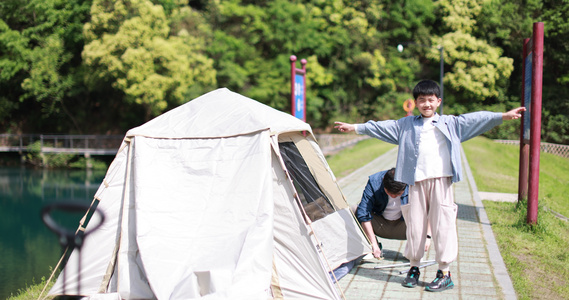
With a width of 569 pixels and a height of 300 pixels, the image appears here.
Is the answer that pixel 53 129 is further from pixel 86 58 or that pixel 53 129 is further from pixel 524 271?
pixel 524 271

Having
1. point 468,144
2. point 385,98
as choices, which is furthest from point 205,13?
point 468,144

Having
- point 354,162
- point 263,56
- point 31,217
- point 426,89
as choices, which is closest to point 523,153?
point 426,89

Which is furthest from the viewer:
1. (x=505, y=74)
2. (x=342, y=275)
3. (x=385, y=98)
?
(x=385, y=98)

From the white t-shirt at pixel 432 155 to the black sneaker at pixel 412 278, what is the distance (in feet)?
2.84

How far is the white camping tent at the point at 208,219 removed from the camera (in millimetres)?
4133

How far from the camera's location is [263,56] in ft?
103

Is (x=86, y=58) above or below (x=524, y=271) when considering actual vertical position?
above

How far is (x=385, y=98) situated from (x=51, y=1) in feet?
69.8

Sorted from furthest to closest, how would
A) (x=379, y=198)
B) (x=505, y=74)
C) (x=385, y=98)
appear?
(x=385, y=98) → (x=505, y=74) → (x=379, y=198)

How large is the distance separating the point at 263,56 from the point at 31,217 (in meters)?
18.6

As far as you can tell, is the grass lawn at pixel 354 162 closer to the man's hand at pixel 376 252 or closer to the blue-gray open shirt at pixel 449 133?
the man's hand at pixel 376 252

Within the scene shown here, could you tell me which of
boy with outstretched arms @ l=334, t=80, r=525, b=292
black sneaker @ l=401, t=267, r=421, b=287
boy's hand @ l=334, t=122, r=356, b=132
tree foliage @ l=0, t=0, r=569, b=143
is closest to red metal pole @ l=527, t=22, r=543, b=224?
boy with outstretched arms @ l=334, t=80, r=525, b=292

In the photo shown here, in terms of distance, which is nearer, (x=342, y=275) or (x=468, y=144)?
(x=342, y=275)

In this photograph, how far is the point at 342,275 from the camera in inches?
189
